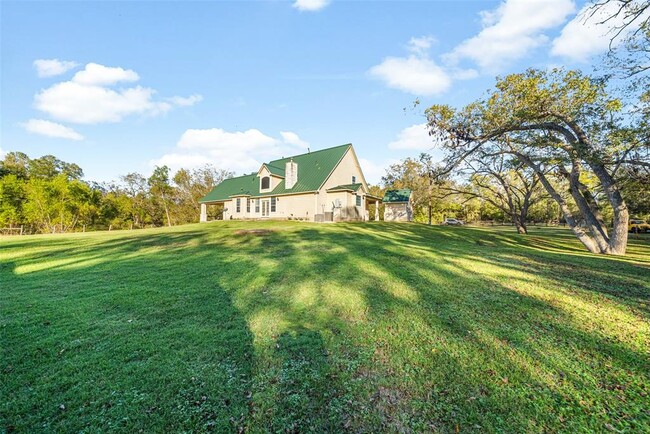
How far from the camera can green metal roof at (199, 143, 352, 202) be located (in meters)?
24.7

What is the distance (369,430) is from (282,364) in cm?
124

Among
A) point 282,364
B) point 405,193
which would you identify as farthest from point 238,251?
point 405,193

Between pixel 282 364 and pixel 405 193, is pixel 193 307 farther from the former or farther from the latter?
pixel 405 193

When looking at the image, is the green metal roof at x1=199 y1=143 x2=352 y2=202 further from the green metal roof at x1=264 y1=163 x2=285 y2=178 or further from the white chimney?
the white chimney

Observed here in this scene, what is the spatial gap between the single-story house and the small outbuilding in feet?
14.1

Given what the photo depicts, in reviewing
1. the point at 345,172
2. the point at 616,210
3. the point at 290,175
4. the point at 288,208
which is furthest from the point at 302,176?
the point at 616,210

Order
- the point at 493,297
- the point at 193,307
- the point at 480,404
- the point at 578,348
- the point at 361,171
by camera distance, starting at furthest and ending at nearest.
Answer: the point at 361,171 → the point at 493,297 → the point at 193,307 → the point at 578,348 → the point at 480,404

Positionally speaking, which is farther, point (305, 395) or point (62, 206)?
point (62, 206)

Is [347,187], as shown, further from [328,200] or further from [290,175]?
[290,175]

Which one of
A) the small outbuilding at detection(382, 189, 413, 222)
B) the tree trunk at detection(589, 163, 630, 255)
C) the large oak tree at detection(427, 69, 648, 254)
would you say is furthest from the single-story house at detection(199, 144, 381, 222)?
the tree trunk at detection(589, 163, 630, 255)

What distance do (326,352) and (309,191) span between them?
67.9ft

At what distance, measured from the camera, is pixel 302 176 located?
26234mm

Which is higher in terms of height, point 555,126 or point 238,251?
point 555,126

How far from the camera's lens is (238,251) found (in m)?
9.87
